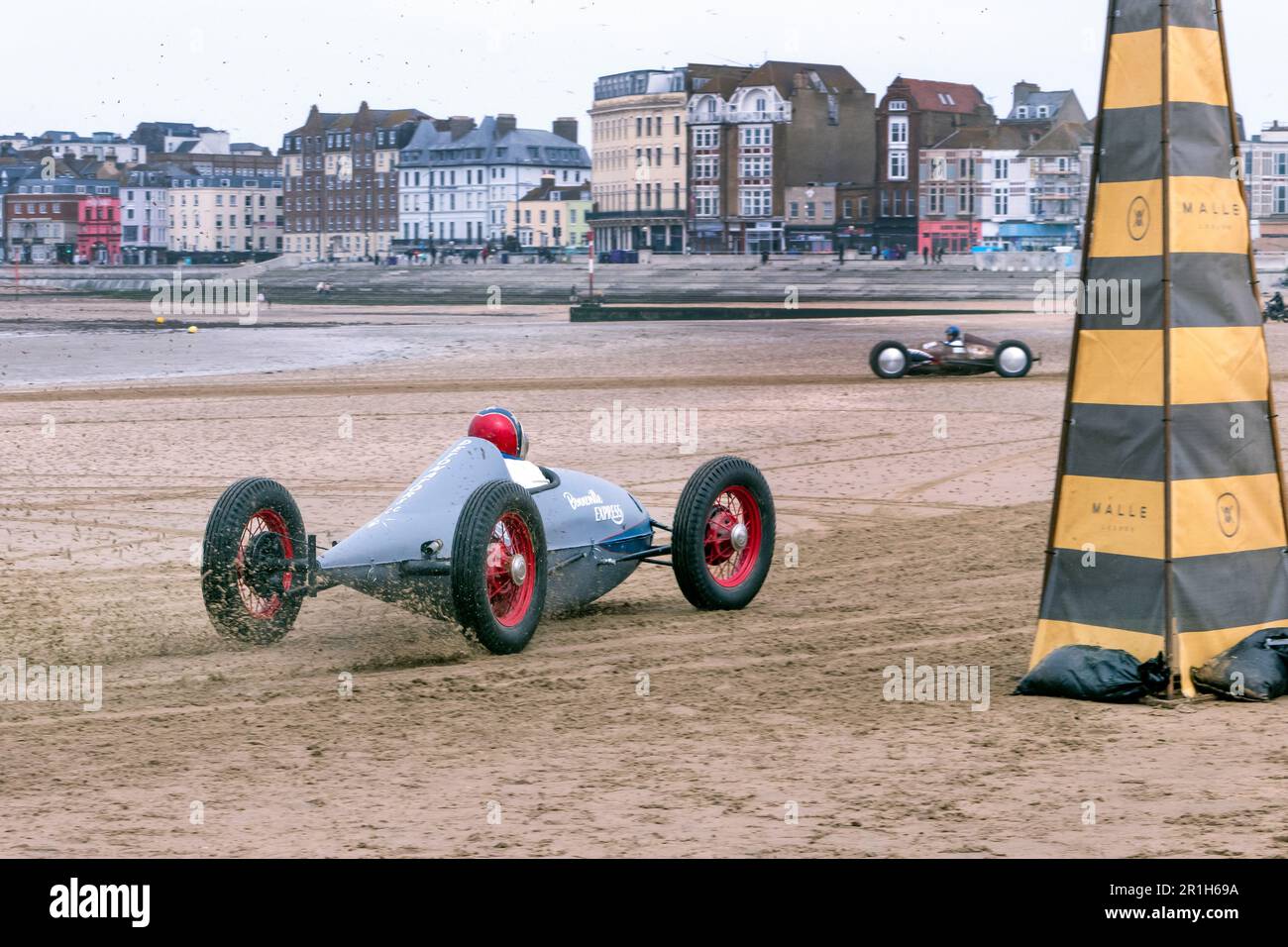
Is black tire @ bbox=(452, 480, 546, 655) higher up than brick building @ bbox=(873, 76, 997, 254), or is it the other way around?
brick building @ bbox=(873, 76, 997, 254)

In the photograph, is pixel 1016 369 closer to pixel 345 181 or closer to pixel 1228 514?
A: pixel 1228 514

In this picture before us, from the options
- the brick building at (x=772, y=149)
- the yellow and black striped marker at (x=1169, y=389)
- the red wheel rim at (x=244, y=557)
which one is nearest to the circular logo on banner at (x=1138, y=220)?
the yellow and black striped marker at (x=1169, y=389)

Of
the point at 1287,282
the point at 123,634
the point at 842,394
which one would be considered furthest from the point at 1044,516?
the point at 1287,282

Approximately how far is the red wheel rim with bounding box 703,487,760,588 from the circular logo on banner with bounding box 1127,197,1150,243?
3.55m

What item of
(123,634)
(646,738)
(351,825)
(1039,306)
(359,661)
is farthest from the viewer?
(1039,306)

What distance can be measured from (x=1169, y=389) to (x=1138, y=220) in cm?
83

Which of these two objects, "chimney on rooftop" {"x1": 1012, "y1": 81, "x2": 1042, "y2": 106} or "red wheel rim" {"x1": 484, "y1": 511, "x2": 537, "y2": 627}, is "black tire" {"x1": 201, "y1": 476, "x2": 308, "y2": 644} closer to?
"red wheel rim" {"x1": 484, "y1": 511, "x2": 537, "y2": 627}

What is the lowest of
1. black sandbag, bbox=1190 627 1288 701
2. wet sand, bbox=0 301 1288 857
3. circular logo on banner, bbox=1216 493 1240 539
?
wet sand, bbox=0 301 1288 857

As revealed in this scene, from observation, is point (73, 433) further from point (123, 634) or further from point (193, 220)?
point (193, 220)

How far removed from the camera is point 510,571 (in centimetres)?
987

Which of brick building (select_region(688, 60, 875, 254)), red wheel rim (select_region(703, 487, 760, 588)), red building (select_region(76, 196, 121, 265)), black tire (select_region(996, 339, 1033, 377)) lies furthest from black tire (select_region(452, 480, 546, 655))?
red building (select_region(76, 196, 121, 265))

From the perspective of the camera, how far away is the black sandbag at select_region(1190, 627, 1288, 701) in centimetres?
832
